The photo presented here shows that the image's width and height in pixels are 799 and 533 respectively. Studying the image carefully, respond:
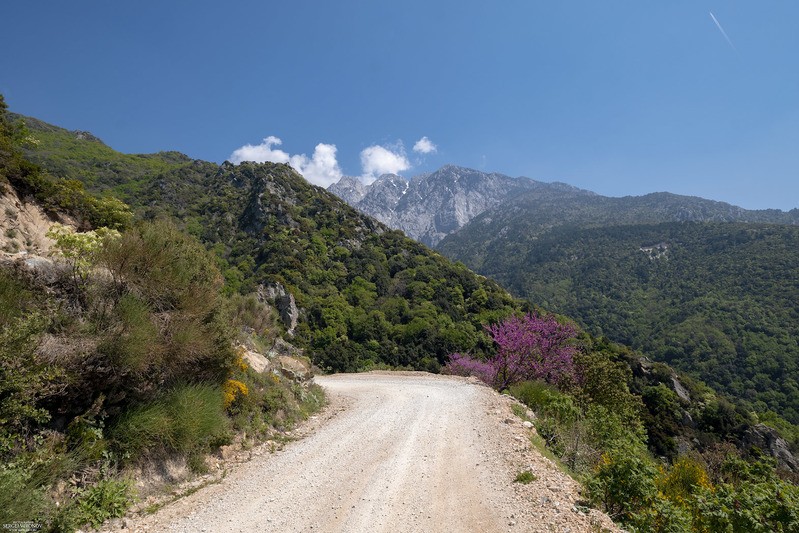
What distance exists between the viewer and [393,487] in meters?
5.95

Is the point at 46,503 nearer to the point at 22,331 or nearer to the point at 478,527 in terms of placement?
the point at 22,331

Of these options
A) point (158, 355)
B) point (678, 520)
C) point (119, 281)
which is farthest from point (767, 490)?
point (119, 281)

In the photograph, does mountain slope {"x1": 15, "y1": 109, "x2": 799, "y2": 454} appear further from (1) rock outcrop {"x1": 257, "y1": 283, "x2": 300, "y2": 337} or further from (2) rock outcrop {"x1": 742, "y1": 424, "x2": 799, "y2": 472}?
(2) rock outcrop {"x1": 742, "y1": 424, "x2": 799, "y2": 472}

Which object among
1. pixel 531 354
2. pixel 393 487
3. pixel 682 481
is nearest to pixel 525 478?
pixel 393 487

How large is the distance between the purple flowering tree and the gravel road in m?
7.21

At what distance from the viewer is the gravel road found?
4898 millimetres

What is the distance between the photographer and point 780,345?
60906 millimetres

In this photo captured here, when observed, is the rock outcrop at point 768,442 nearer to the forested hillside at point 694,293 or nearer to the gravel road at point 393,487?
the forested hillside at point 694,293

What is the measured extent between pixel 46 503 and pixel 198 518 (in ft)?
5.34

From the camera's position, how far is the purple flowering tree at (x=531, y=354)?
16.3 meters

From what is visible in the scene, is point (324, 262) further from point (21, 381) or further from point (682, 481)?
point (21, 381)

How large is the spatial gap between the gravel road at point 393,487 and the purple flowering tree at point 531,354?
7.21m

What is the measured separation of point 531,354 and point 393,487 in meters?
12.4

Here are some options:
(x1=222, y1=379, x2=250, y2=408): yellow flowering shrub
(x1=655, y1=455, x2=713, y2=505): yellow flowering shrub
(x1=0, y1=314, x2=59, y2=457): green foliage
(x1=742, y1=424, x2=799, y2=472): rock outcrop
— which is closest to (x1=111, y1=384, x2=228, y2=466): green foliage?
(x1=222, y1=379, x2=250, y2=408): yellow flowering shrub
